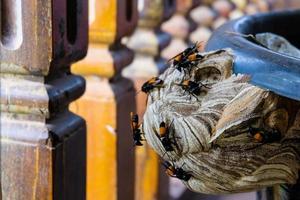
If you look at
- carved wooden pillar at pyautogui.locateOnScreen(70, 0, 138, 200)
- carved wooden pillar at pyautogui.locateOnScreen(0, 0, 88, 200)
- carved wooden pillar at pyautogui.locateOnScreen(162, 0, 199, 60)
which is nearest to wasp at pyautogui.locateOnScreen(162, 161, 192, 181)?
carved wooden pillar at pyautogui.locateOnScreen(0, 0, 88, 200)

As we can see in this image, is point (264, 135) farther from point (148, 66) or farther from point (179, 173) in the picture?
point (148, 66)

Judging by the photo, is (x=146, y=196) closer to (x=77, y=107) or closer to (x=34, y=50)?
(x=77, y=107)

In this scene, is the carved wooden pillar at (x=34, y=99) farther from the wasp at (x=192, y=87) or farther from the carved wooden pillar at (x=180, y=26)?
the carved wooden pillar at (x=180, y=26)

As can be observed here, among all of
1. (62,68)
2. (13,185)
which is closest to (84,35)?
(62,68)

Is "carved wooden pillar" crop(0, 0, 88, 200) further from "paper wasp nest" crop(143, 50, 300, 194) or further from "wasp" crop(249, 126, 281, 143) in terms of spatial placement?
"wasp" crop(249, 126, 281, 143)

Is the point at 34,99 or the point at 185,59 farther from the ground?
the point at 185,59

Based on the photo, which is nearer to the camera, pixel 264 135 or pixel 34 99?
pixel 264 135

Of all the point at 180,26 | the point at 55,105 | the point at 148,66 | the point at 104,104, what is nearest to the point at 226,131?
the point at 55,105
